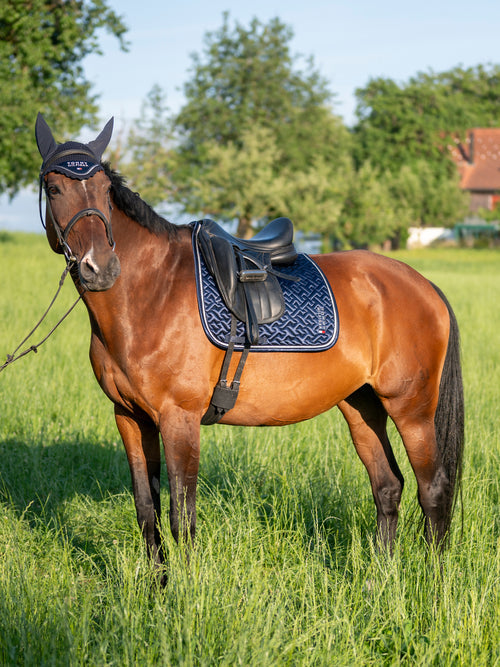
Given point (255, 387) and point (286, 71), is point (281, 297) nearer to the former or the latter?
point (255, 387)

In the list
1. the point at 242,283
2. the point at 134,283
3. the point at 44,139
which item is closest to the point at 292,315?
the point at 242,283

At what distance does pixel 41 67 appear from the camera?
16906 millimetres

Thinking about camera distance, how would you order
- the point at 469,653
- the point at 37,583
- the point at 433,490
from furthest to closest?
the point at 433,490 < the point at 37,583 < the point at 469,653

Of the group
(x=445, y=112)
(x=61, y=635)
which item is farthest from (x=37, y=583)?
(x=445, y=112)

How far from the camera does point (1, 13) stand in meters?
14.9

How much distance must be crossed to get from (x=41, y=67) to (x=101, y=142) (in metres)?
15.8

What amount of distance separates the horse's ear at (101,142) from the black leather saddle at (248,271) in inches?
26.9

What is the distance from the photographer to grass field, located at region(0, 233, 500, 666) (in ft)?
8.66

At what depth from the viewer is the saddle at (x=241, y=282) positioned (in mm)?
3281

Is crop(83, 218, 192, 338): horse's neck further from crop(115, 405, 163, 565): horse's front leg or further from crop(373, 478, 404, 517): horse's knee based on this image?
crop(373, 478, 404, 517): horse's knee

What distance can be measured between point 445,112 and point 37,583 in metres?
60.3

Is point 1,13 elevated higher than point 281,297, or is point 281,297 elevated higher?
point 1,13

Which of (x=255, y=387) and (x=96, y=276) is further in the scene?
(x=255, y=387)

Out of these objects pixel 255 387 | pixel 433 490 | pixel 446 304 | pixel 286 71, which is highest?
pixel 286 71
